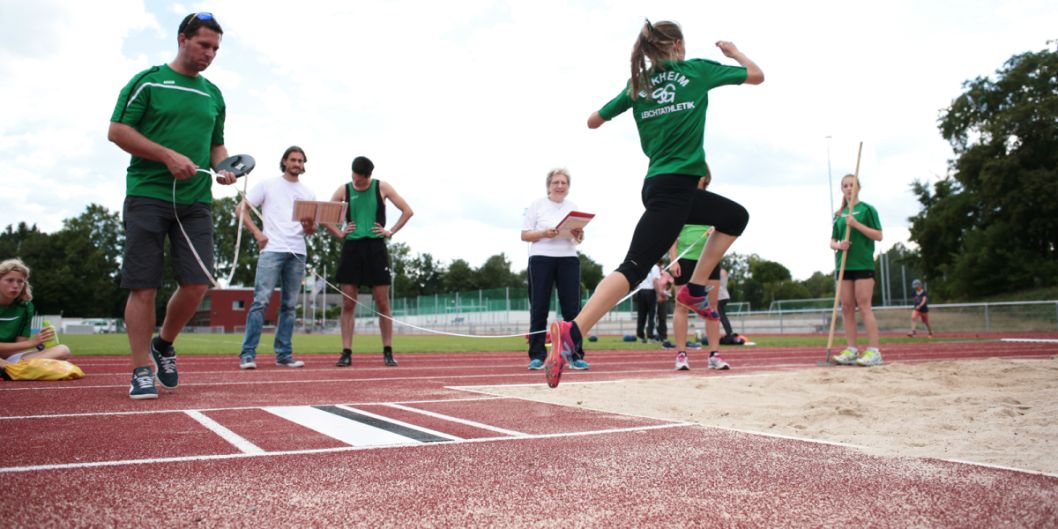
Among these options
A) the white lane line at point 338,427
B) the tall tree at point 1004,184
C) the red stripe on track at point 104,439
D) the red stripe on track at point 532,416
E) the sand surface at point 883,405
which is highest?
the tall tree at point 1004,184

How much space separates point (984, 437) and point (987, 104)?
147ft

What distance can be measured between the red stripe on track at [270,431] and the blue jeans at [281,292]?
3757 mm

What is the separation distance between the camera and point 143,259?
4.13 m

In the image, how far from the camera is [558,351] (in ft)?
11.6

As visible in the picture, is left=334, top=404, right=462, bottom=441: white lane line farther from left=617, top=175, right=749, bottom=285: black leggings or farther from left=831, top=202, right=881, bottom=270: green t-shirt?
left=831, top=202, right=881, bottom=270: green t-shirt

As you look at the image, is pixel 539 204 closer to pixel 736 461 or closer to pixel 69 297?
pixel 736 461

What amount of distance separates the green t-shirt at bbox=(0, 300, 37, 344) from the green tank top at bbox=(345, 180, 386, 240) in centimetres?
290

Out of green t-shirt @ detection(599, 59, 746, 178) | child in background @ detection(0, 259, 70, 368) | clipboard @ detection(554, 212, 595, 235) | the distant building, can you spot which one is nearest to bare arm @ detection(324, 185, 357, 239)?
clipboard @ detection(554, 212, 595, 235)

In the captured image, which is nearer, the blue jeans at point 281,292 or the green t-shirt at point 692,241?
the blue jeans at point 281,292

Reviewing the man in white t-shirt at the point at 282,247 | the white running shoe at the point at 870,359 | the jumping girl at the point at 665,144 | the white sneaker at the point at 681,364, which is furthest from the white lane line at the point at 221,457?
the white running shoe at the point at 870,359

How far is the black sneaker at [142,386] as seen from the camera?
4250 millimetres

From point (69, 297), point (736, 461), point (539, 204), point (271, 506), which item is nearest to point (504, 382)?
point (539, 204)

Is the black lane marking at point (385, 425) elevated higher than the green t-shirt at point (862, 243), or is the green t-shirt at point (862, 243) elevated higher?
the green t-shirt at point (862, 243)

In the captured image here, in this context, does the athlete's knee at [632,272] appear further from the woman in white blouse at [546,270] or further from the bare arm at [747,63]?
the woman in white blouse at [546,270]
